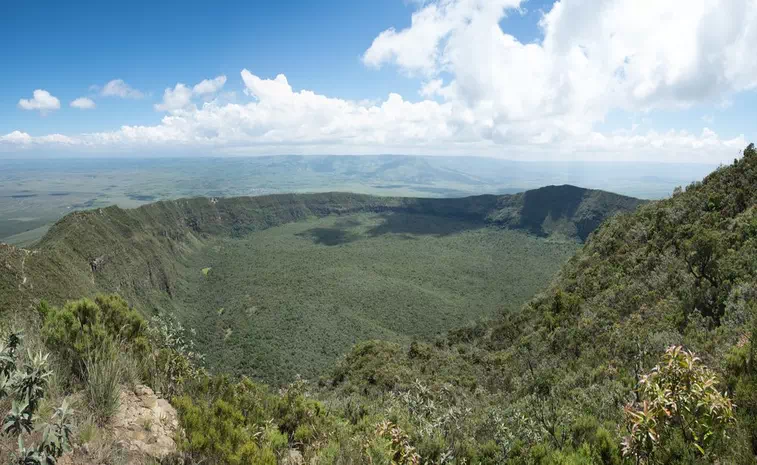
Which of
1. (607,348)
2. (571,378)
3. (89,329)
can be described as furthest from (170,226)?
(607,348)

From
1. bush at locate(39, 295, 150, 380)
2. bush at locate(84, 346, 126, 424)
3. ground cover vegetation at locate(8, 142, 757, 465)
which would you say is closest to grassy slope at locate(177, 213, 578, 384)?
ground cover vegetation at locate(8, 142, 757, 465)

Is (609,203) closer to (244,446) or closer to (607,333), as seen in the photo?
(607,333)

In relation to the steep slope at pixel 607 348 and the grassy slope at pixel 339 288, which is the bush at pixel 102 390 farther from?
the grassy slope at pixel 339 288

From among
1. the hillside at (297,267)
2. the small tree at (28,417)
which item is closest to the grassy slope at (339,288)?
the hillside at (297,267)

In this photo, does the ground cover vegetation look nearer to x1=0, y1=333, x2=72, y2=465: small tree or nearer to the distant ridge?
x1=0, y1=333, x2=72, y2=465: small tree

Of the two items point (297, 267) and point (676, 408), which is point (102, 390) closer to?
point (676, 408)

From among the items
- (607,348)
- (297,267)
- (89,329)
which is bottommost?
(297,267)

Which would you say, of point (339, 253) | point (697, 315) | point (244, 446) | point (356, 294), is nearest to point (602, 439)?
point (244, 446)
